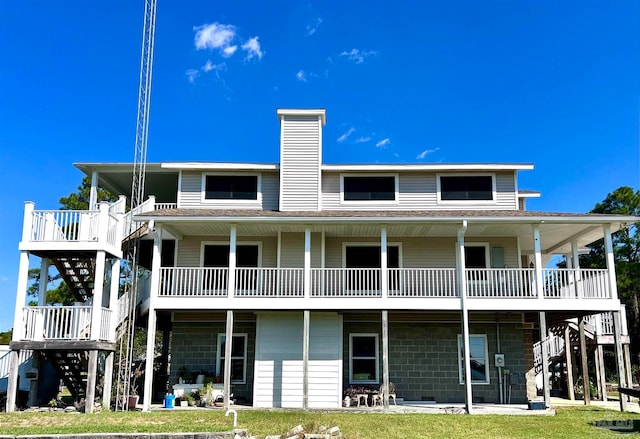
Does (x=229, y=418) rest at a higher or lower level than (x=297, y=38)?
lower

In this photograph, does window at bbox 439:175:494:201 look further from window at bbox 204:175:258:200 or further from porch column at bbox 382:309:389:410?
window at bbox 204:175:258:200

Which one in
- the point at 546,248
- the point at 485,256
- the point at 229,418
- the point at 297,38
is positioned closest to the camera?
the point at 229,418

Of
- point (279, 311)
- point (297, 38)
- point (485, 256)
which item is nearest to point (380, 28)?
point (297, 38)

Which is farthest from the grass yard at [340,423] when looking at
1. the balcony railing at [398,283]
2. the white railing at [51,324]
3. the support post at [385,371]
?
the balcony railing at [398,283]

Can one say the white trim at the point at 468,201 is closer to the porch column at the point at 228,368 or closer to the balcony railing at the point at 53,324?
the porch column at the point at 228,368

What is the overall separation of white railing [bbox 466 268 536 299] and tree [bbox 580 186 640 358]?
1728 centimetres

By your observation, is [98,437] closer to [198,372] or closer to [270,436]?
[270,436]

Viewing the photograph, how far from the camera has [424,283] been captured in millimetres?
16875

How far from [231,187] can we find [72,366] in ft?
23.8

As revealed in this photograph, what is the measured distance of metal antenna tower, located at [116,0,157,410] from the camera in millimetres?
14711

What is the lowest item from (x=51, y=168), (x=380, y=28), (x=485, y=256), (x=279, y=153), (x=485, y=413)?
(x=485, y=413)

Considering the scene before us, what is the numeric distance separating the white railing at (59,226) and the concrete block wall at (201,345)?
432cm

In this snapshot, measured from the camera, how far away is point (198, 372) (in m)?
16.6

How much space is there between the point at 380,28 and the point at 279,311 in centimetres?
1327
